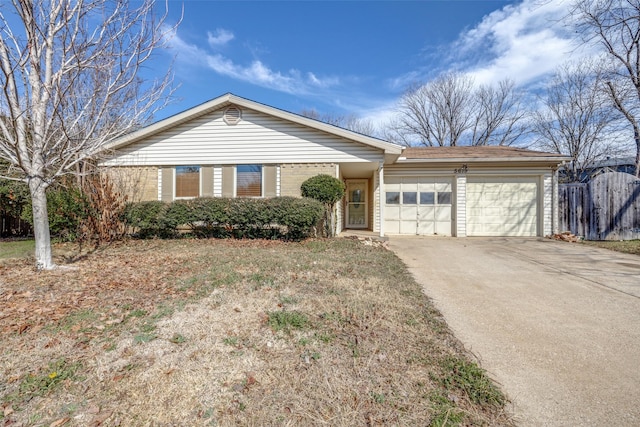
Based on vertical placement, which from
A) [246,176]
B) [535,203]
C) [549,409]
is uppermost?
[246,176]

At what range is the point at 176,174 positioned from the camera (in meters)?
10.8

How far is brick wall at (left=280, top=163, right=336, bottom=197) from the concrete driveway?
4.74 meters

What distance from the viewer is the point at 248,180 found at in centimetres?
1057

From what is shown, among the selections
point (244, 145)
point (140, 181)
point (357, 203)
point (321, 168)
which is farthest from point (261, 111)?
point (357, 203)

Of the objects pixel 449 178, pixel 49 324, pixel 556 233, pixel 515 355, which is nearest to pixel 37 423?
pixel 49 324

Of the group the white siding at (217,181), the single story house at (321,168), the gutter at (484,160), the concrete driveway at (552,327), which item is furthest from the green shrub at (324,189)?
the concrete driveway at (552,327)

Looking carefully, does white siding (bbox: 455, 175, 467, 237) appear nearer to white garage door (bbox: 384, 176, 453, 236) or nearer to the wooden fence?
white garage door (bbox: 384, 176, 453, 236)

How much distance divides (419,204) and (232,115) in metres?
7.92

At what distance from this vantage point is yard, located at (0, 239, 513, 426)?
1978 millimetres

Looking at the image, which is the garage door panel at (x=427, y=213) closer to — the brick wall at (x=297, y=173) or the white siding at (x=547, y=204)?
the white siding at (x=547, y=204)

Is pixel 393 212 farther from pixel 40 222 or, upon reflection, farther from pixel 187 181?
pixel 40 222

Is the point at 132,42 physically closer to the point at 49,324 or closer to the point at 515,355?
the point at 49,324

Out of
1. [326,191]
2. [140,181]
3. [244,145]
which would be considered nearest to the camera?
[326,191]

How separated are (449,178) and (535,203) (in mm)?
3312
